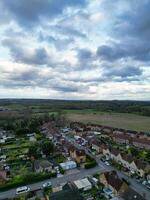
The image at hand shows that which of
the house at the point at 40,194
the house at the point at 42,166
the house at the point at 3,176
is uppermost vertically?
the house at the point at 42,166

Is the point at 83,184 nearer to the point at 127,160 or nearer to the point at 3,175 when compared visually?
the point at 127,160

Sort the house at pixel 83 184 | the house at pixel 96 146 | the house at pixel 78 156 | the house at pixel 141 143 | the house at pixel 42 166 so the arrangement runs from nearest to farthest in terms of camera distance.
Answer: the house at pixel 83 184 → the house at pixel 42 166 → the house at pixel 78 156 → the house at pixel 96 146 → the house at pixel 141 143

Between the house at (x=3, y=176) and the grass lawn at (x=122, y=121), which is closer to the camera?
the house at (x=3, y=176)

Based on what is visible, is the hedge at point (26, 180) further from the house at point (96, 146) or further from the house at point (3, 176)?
the house at point (96, 146)

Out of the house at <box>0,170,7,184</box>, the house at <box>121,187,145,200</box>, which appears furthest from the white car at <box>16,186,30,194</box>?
the house at <box>121,187,145,200</box>

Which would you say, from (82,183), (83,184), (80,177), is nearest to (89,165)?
(80,177)

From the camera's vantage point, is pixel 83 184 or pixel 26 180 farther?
pixel 26 180

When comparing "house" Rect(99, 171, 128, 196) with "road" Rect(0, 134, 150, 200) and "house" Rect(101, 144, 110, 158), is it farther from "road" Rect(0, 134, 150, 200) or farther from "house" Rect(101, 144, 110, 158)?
"house" Rect(101, 144, 110, 158)

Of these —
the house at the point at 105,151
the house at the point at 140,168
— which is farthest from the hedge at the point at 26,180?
the house at the point at 105,151
